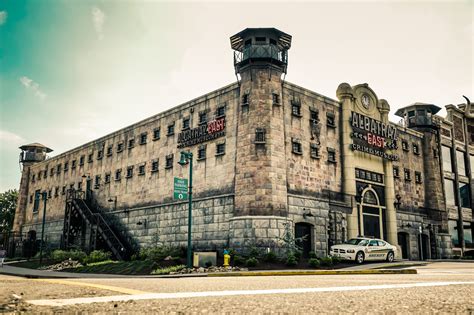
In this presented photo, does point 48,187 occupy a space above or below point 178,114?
below

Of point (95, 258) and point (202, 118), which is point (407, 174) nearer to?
point (202, 118)

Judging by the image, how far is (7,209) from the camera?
6981cm

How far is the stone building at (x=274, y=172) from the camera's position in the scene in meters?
26.9

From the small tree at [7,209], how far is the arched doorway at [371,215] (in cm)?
6001

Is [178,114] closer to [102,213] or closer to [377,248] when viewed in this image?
[102,213]

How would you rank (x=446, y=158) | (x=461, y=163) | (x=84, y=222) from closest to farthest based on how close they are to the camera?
1. (x=84, y=222)
2. (x=446, y=158)
3. (x=461, y=163)

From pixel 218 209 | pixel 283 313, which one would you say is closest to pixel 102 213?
pixel 218 209

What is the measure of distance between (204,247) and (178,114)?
36.8 feet

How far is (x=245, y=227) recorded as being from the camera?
2542 cm

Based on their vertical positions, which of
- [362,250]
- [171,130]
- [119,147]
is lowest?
[362,250]

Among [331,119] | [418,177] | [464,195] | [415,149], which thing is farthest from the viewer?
[464,195]

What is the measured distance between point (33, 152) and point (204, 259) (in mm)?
42098

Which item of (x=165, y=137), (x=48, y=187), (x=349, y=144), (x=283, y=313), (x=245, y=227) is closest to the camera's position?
(x=283, y=313)

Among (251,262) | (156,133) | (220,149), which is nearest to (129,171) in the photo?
(156,133)
